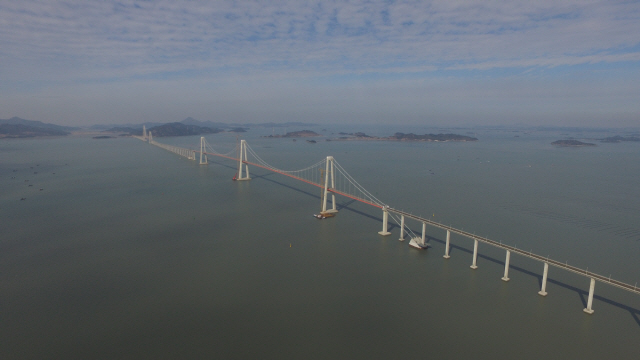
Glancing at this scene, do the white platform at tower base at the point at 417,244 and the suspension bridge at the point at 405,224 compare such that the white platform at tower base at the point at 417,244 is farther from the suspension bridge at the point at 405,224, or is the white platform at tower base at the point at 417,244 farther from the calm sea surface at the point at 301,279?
the calm sea surface at the point at 301,279

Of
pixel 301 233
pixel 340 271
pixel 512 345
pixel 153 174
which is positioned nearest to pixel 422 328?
pixel 512 345

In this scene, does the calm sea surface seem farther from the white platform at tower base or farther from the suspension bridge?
the suspension bridge

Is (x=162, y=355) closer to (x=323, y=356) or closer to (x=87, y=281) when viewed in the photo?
(x=323, y=356)

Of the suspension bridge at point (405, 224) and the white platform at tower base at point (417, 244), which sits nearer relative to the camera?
the suspension bridge at point (405, 224)

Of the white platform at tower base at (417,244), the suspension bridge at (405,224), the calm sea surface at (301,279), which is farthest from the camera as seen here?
the white platform at tower base at (417,244)

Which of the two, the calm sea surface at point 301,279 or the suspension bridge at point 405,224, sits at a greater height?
the suspension bridge at point 405,224

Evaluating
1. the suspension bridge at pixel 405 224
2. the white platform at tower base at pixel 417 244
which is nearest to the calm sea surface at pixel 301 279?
the white platform at tower base at pixel 417 244

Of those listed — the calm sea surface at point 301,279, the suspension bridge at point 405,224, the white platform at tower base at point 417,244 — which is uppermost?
the suspension bridge at point 405,224
